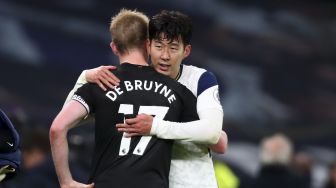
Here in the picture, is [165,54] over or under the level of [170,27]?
under

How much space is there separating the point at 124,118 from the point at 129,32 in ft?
1.32

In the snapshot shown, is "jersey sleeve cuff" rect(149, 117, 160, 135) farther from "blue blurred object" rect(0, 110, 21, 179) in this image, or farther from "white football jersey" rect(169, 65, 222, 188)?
"blue blurred object" rect(0, 110, 21, 179)

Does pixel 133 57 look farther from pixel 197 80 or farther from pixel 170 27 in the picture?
pixel 197 80

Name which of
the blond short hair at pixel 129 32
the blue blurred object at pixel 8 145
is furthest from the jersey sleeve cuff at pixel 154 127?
the blue blurred object at pixel 8 145

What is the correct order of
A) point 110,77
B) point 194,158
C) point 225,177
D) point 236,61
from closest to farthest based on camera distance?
point 110,77 → point 194,158 → point 225,177 → point 236,61

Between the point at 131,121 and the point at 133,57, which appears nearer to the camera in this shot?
the point at 131,121

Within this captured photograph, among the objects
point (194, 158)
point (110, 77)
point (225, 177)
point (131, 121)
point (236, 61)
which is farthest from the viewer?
point (236, 61)

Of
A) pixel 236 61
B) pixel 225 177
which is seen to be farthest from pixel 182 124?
pixel 236 61

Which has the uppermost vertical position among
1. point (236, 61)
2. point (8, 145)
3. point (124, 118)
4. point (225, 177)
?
point (124, 118)

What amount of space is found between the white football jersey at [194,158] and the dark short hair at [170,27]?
19 cm

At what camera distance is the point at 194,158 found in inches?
162

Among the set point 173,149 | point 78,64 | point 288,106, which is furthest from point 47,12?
point 173,149

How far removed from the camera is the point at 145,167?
12.7 ft

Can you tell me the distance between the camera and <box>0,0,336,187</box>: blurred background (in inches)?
333
